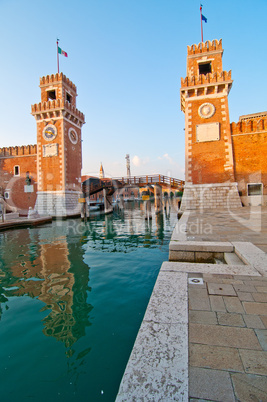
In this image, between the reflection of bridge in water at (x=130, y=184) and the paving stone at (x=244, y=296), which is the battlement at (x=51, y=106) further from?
the paving stone at (x=244, y=296)

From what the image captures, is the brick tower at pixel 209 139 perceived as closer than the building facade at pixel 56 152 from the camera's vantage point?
Yes

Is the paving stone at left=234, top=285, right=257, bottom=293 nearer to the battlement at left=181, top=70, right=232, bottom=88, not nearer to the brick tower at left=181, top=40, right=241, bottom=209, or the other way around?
the brick tower at left=181, top=40, right=241, bottom=209

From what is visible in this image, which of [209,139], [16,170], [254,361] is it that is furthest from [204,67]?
[16,170]

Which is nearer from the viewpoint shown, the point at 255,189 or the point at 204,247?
the point at 204,247

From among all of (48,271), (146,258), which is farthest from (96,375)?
(146,258)

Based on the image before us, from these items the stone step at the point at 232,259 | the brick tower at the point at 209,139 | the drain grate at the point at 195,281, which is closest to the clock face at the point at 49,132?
the brick tower at the point at 209,139

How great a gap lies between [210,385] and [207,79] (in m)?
18.7

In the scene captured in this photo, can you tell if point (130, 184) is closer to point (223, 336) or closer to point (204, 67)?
point (204, 67)

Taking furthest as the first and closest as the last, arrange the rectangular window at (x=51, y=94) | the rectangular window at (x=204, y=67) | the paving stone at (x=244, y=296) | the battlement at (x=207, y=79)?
the rectangular window at (x=51, y=94) → the rectangular window at (x=204, y=67) → the battlement at (x=207, y=79) → the paving stone at (x=244, y=296)

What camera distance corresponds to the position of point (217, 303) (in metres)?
2.56

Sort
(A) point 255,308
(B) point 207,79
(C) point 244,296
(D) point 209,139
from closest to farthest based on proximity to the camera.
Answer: (A) point 255,308 < (C) point 244,296 < (B) point 207,79 < (D) point 209,139

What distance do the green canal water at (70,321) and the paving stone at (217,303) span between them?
51.6 inches

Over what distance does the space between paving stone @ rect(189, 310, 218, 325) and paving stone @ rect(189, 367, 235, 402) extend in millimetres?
638

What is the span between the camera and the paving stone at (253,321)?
212 cm
